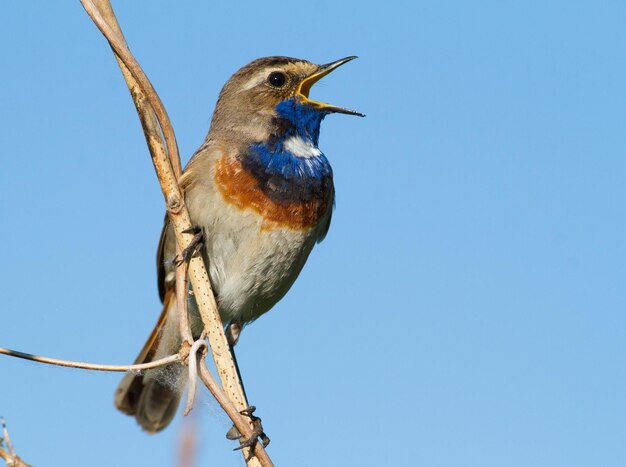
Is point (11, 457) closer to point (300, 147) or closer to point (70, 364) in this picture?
point (70, 364)

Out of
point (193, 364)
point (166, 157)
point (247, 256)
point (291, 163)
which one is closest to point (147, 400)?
point (247, 256)

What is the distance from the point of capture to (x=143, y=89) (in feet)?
10.2

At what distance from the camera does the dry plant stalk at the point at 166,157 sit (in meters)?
3.06

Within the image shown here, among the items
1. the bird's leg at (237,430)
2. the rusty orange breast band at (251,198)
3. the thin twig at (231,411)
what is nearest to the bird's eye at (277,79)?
the rusty orange breast band at (251,198)

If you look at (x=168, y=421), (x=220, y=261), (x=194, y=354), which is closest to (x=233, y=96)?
(x=220, y=261)

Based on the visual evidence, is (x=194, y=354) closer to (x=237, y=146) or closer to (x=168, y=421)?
(x=237, y=146)

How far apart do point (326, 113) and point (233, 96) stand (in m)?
0.72

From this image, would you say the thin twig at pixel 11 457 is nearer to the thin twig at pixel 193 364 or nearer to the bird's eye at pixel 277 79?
the thin twig at pixel 193 364

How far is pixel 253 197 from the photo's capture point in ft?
16.9

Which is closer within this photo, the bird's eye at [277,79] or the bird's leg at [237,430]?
the bird's leg at [237,430]

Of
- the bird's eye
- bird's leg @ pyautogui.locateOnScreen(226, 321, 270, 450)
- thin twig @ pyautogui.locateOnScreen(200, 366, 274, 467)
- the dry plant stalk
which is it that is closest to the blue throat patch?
the bird's eye

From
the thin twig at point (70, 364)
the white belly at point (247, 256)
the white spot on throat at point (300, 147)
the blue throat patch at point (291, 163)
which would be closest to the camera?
the thin twig at point (70, 364)

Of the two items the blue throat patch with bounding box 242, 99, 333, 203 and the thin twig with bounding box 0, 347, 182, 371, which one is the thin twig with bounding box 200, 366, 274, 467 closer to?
the thin twig with bounding box 0, 347, 182, 371

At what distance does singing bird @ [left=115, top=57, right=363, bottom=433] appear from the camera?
5145mm
